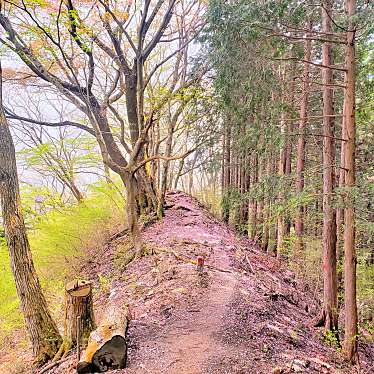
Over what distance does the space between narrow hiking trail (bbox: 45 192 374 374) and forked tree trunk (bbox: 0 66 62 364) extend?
910mm

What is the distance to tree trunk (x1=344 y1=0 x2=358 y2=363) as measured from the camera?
513 cm

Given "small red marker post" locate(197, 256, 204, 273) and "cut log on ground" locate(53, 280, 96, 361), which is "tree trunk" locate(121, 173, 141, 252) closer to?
"small red marker post" locate(197, 256, 204, 273)

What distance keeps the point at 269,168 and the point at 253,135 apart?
5995mm

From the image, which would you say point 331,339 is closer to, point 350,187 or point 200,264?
point 200,264

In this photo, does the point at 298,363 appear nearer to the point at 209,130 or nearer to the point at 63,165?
the point at 209,130

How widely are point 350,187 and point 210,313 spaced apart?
271 centimetres

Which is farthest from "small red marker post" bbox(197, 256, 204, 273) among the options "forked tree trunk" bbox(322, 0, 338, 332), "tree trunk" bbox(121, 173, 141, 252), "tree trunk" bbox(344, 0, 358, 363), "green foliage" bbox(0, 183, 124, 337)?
"green foliage" bbox(0, 183, 124, 337)

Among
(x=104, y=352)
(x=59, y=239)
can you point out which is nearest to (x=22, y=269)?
(x=104, y=352)

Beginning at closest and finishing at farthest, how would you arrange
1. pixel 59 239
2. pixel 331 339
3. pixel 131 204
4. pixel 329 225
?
pixel 331 339 → pixel 329 225 → pixel 131 204 → pixel 59 239

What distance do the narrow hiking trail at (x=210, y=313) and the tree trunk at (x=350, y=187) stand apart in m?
0.37

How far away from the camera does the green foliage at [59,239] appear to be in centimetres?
833

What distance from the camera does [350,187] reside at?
5.01 meters

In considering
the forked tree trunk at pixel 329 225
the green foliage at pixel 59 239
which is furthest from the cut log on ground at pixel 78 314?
the forked tree trunk at pixel 329 225

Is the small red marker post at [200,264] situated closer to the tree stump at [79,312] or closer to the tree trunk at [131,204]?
the tree trunk at [131,204]
